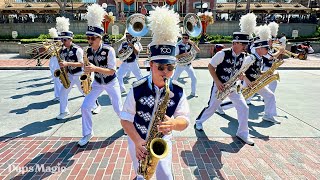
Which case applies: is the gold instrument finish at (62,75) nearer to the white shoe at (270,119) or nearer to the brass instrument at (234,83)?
the brass instrument at (234,83)

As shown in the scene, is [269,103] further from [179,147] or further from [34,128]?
[34,128]

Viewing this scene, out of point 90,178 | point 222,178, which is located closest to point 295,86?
point 222,178

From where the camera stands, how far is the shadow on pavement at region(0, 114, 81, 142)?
569 cm

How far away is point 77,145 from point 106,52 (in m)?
2.19

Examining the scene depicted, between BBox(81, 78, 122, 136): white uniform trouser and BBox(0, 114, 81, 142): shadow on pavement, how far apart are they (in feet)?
4.98

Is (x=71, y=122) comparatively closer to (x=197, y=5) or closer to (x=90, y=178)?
(x=90, y=178)

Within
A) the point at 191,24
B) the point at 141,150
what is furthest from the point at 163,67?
the point at 191,24

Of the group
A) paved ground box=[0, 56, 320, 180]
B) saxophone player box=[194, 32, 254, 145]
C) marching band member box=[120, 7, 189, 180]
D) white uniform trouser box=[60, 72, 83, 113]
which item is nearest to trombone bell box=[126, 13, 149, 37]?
white uniform trouser box=[60, 72, 83, 113]

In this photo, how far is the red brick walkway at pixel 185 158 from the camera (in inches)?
166

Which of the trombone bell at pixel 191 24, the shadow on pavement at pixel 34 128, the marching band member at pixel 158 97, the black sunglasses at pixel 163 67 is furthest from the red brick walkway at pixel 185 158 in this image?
the trombone bell at pixel 191 24

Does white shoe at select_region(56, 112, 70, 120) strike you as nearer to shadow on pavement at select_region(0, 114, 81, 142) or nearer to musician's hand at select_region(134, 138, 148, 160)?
shadow on pavement at select_region(0, 114, 81, 142)

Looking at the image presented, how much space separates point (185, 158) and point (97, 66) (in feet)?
9.32

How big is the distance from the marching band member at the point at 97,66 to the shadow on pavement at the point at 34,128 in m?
1.56

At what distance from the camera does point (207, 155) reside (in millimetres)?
4871
